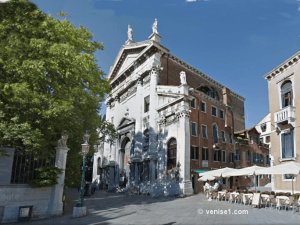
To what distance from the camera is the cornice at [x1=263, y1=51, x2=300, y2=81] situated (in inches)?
636

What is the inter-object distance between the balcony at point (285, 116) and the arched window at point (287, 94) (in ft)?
2.35

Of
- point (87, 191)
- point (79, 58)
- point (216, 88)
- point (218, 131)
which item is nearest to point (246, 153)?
point (218, 131)

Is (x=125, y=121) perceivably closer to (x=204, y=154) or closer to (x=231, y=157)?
(x=204, y=154)

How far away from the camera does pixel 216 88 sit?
111 feet

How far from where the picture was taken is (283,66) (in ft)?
56.3

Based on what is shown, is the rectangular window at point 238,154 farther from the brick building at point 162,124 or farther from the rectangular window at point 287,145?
the rectangular window at point 287,145

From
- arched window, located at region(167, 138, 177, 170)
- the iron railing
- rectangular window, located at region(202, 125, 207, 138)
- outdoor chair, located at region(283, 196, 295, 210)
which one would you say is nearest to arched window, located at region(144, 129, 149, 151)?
arched window, located at region(167, 138, 177, 170)

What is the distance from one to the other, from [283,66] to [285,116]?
391 centimetres

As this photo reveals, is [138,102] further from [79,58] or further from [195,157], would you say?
[79,58]

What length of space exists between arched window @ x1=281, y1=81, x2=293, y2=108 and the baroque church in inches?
313

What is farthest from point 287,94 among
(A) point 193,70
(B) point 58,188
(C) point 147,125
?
(B) point 58,188

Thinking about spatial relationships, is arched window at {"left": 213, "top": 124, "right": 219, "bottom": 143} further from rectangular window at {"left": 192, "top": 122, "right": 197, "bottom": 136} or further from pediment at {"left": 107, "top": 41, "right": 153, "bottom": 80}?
pediment at {"left": 107, "top": 41, "right": 153, "bottom": 80}

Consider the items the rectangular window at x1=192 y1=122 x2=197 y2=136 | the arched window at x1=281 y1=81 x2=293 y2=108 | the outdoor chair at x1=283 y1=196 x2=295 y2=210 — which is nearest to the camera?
the outdoor chair at x1=283 y1=196 x2=295 y2=210

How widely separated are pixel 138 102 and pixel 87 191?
11808mm
